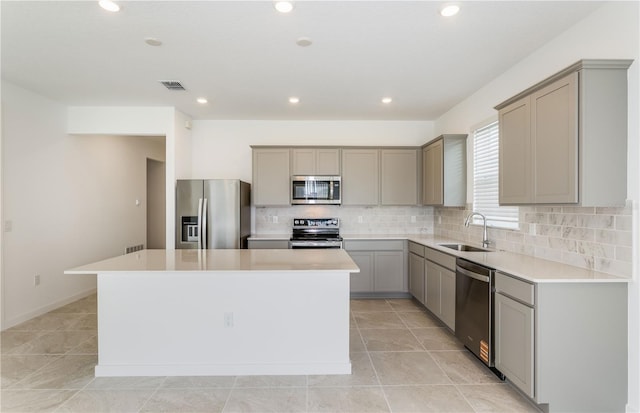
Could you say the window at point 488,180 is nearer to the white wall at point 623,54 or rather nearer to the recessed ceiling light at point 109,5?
the white wall at point 623,54

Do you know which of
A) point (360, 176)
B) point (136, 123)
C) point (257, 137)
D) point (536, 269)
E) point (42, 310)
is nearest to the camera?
point (536, 269)

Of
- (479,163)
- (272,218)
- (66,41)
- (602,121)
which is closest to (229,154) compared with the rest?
(272,218)

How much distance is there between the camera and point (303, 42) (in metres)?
2.74


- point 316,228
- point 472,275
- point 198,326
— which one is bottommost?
point 198,326

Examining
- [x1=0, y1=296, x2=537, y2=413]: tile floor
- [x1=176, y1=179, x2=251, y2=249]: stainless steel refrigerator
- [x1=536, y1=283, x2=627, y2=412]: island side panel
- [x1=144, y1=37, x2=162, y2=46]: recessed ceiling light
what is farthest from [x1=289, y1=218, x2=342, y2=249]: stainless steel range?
[x1=536, y1=283, x2=627, y2=412]: island side panel

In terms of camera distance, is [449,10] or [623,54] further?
[449,10]

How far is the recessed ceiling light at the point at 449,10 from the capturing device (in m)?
2.23

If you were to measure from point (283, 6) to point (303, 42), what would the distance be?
51cm

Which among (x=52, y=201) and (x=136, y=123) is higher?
(x=136, y=123)

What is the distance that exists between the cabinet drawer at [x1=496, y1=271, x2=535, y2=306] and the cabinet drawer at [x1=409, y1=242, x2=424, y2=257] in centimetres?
176

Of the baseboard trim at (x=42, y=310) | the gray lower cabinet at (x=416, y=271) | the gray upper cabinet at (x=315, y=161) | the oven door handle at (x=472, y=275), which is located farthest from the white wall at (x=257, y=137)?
the oven door handle at (x=472, y=275)

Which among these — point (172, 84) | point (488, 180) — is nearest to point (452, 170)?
point (488, 180)

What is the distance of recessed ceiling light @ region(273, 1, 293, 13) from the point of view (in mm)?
2211

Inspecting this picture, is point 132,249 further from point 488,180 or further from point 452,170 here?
point 488,180
